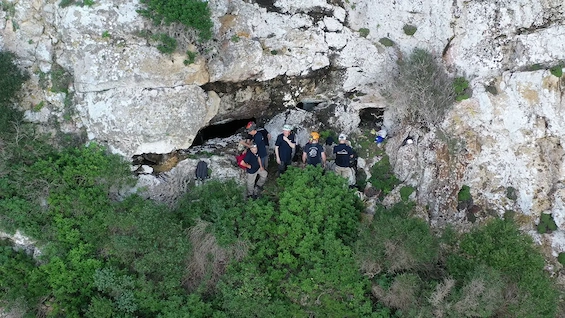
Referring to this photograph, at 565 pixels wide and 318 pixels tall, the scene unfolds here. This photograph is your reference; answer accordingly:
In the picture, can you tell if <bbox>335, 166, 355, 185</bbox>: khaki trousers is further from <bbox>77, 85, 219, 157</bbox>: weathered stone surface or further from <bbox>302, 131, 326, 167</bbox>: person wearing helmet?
<bbox>77, 85, 219, 157</bbox>: weathered stone surface

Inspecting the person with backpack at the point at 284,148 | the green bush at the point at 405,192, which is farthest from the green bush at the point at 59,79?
the green bush at the point at 405,192

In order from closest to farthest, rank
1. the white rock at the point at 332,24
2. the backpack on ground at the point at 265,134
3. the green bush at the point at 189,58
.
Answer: the green bush at the point at 189,58 < the backpack on ground at the point at 265,134 < the white rock at the point at 332,24

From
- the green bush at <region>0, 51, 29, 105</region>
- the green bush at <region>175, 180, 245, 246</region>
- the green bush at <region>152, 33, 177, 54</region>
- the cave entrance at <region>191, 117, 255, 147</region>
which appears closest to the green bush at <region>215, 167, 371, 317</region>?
the green bush at <region>175, 180, 245, 246</region>

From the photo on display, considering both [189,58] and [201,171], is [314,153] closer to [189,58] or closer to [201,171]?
[201,171]

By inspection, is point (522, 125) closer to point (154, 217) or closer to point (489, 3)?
point (489, 3)

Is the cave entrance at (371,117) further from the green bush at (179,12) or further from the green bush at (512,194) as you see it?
the green bush at (179,12)
